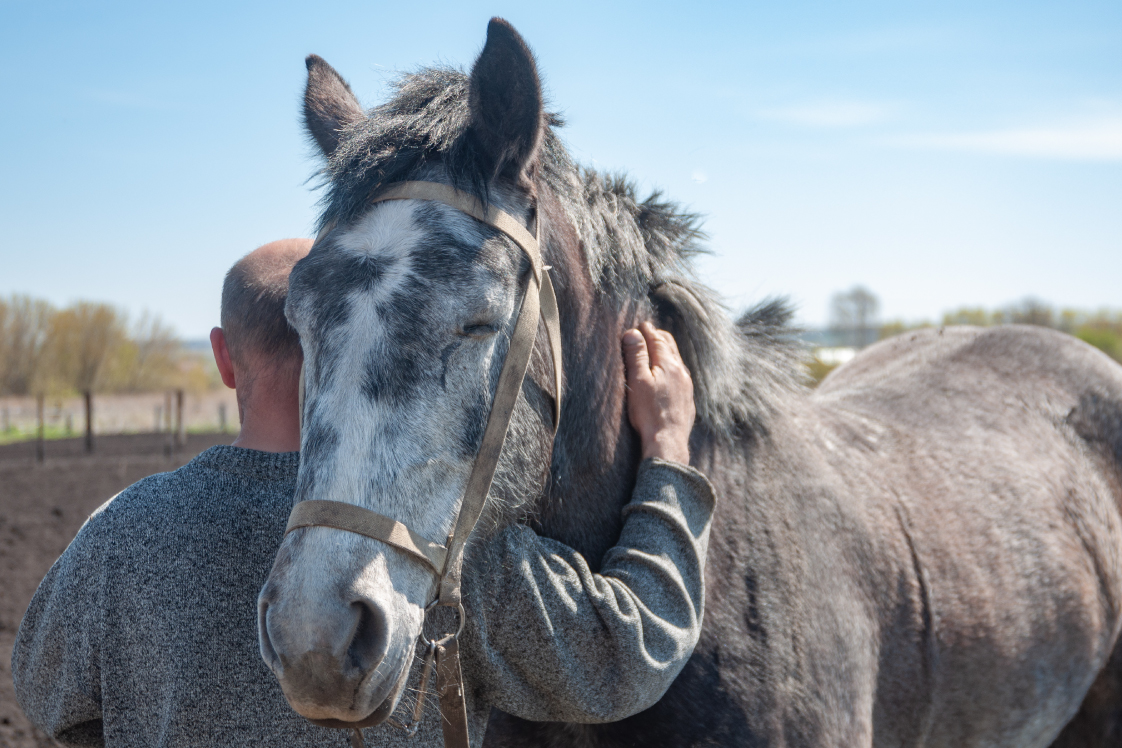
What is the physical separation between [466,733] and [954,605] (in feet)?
5.67

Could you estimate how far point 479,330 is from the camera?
5.27 ft

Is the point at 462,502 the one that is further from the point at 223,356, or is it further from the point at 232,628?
the point at 223,356

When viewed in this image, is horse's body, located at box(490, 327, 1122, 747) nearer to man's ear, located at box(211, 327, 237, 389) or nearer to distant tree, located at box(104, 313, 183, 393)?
man's ear, located at box(211, 327, 237, 389)

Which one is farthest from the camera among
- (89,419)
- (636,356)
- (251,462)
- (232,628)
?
→ (89,419)

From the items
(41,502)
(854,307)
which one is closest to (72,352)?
(41,502)

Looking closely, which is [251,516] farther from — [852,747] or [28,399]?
[28,399]

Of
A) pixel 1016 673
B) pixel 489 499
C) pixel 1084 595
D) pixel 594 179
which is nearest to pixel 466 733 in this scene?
pixel 489 499

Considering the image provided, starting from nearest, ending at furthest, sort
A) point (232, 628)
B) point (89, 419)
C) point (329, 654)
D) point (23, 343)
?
point (329, 654) < point (232, 628) < point (89, 419) < point (23, 343)

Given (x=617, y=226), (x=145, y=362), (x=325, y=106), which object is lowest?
(x=145, y=362)

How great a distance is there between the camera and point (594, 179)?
2.22 m

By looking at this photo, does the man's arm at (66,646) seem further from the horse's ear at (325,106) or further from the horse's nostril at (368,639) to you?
the horse's ear at (325,106)

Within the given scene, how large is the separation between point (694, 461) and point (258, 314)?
1.22 m

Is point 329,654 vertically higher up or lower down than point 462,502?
lower down

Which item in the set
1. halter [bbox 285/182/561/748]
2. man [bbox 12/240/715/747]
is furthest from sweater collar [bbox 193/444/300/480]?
halter [bbox 285/182/561/748]
